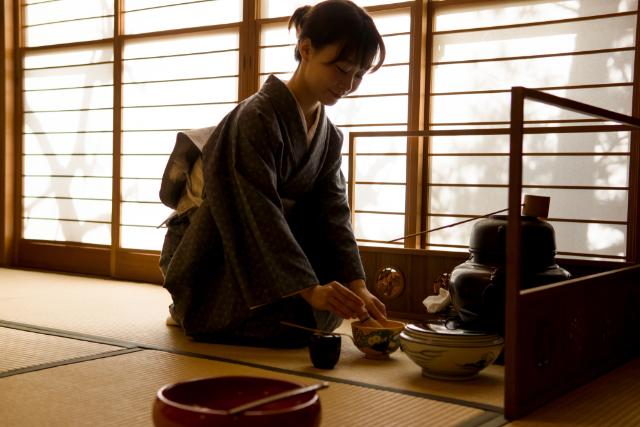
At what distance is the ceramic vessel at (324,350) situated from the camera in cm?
225

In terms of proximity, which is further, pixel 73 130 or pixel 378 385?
pixel 73 130

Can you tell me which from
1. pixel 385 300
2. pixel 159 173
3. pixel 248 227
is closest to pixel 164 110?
pixel 159 173

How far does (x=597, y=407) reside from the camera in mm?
1941

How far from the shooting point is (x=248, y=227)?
2.47 m

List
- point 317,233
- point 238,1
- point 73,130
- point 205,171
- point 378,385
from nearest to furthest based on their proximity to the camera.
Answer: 1. point 378,385
2. point 205,171
3. point 317,233
4. point 238,1
5. point 73,130

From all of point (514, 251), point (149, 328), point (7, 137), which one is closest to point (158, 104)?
point (7, 137)

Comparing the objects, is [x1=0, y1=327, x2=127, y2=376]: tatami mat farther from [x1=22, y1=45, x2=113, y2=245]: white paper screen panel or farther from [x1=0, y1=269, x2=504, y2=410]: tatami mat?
[x1=22, y1=45, x2=113, y2=245]: white paper screen panel

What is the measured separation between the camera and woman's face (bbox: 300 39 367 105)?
2430 mm

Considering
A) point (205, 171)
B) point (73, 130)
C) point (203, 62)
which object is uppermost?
point (203, 62)

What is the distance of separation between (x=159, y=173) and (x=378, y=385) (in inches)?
128

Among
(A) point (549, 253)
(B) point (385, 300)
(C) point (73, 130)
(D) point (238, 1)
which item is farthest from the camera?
(C) point (73, 130)

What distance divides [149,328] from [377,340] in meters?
1.02

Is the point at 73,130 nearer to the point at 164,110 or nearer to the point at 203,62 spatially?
the point at 164,110

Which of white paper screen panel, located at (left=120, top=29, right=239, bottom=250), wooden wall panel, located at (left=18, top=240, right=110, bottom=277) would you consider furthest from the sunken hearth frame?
wooden wall panel, located at (left=18, top=240, right=110, bottom=277)
